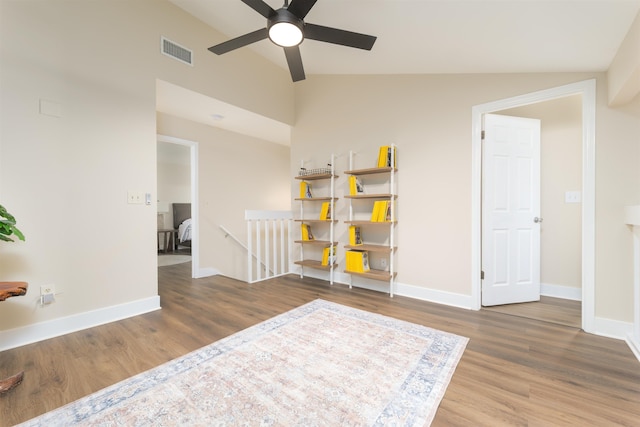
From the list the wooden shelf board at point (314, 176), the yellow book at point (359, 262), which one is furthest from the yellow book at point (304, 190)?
the yellow book at point (359, 262)

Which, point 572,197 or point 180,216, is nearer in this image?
point 572,197

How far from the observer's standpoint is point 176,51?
110 inches

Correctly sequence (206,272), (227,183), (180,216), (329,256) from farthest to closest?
(180,216), (227,183), (206,272), (329,256)

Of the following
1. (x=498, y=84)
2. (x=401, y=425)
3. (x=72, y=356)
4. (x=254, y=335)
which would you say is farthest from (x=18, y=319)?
(x=498, y=84)

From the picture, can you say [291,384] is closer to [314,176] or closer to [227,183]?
[314,176]

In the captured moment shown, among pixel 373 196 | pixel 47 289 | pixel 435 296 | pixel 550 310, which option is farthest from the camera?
pixel 373 196

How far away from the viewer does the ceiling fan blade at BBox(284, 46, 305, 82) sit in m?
2.02

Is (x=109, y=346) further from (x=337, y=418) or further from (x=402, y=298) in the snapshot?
(x=402, y=298)

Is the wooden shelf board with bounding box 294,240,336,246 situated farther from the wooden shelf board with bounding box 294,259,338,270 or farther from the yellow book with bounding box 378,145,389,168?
the yellow book with bounding box 378,145,389,168

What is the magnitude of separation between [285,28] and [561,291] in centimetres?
398

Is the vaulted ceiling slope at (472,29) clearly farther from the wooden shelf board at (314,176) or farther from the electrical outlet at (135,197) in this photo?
the electrical outlet at (135,197)

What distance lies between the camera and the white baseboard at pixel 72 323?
1.93 meters

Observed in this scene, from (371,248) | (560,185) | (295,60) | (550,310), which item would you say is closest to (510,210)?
(560,185)

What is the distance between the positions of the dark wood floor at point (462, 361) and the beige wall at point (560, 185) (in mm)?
1076
